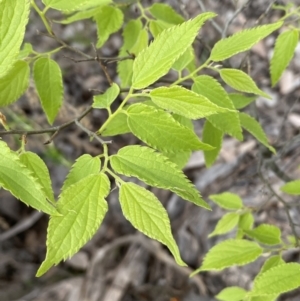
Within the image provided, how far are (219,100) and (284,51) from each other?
12.7 inches

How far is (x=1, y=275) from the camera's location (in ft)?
7.91

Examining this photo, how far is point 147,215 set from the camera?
2.38ft

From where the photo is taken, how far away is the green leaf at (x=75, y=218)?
70cm

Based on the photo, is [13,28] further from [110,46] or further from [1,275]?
[110,46]

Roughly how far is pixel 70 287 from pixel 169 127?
1.70 meters

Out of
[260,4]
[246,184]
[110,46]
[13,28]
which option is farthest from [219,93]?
[110,46]

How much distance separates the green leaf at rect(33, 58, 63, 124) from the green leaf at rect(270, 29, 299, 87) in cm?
52

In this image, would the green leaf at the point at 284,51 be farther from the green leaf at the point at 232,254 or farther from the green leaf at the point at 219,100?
the green leaf at the point at 232,254

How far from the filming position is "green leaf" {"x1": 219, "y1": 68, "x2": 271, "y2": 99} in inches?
36.8

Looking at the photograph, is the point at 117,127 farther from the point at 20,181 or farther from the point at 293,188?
the point at 293,188

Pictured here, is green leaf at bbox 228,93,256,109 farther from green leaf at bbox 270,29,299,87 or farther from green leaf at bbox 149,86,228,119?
green leaf at bbox 149,86,228,119

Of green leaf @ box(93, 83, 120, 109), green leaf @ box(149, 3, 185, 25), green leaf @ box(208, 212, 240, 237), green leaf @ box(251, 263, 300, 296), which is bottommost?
green leaf @ box(208, 212, 240, 237)

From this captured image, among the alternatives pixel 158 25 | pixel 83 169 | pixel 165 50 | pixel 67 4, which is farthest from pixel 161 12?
pixel 83 169

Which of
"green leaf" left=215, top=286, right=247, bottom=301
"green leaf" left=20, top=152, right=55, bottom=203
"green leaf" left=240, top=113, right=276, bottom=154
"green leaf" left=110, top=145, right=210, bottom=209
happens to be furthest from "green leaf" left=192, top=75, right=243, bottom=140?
"green leaf" left=215, top=286, right=247, bottom=301
